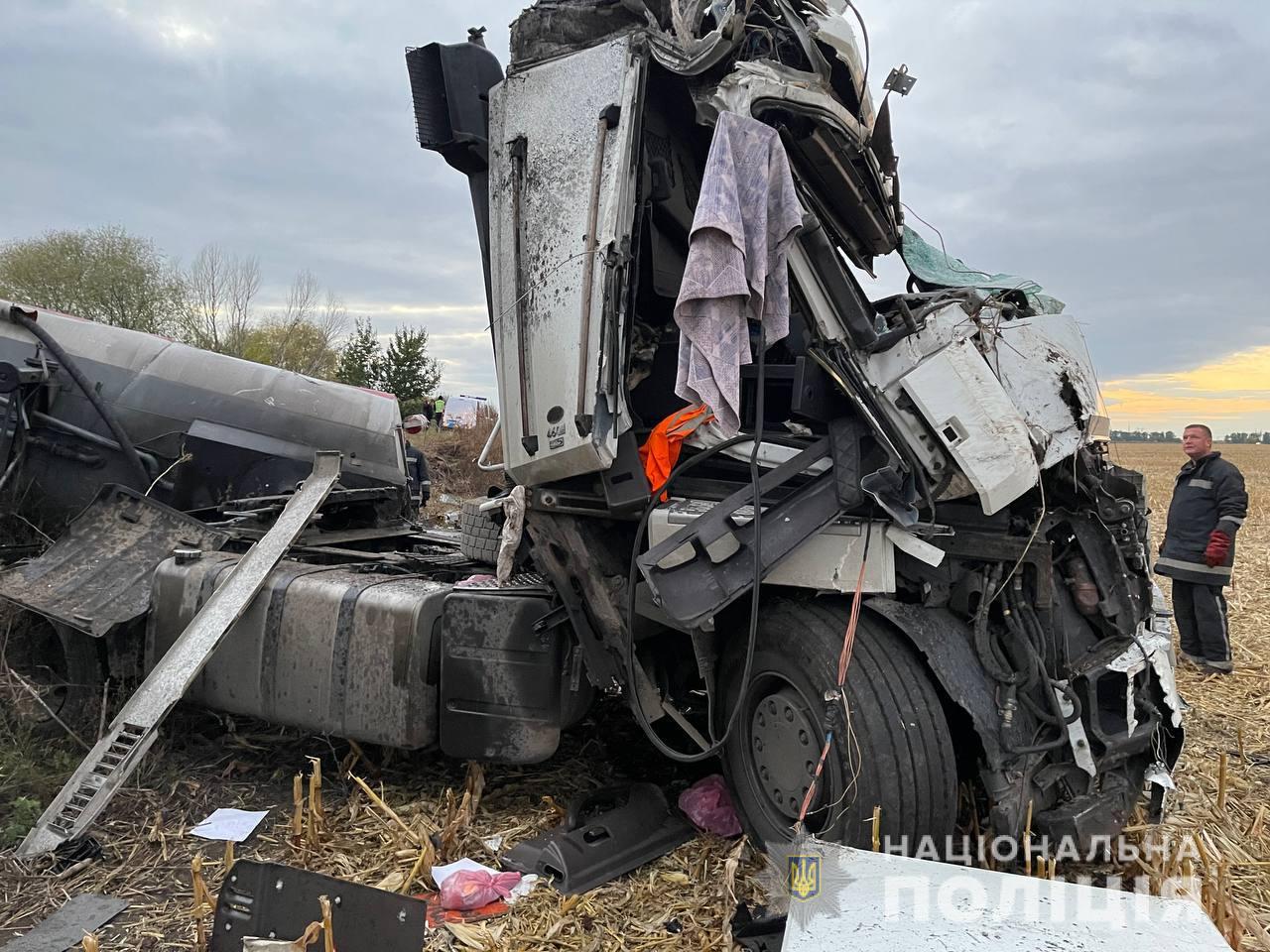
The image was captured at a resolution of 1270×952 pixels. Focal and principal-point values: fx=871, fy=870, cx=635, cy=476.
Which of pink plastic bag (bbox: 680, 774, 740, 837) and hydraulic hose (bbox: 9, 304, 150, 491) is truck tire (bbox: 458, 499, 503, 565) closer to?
pink plastic bag (bbox: 680, 774, 740, 837)

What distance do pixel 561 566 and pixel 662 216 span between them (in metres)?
1.53

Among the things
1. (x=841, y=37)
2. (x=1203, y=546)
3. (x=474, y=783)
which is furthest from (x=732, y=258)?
(x=1203, y=546)

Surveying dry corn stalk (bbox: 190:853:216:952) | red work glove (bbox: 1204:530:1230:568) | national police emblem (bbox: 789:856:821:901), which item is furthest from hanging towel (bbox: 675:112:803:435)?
red work glove (bbox: 1204:530:1230:568)

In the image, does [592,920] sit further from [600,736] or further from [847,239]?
[847,239]

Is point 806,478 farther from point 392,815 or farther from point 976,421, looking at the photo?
point 392,815

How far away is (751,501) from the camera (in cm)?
303

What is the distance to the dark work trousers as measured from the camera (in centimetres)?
595

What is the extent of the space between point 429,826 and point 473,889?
0.60m

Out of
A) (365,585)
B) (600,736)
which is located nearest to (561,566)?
(365,585)

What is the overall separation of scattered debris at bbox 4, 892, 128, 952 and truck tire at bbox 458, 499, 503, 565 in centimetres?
209

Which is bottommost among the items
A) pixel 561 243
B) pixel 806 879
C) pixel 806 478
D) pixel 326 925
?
pixel 326 925

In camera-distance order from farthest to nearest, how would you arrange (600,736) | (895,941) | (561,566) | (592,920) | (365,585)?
(600,736), (365,585), (561,566), (592,920), (895,941)

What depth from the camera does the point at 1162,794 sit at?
130 inches

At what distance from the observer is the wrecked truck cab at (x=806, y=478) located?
9.41 feet
